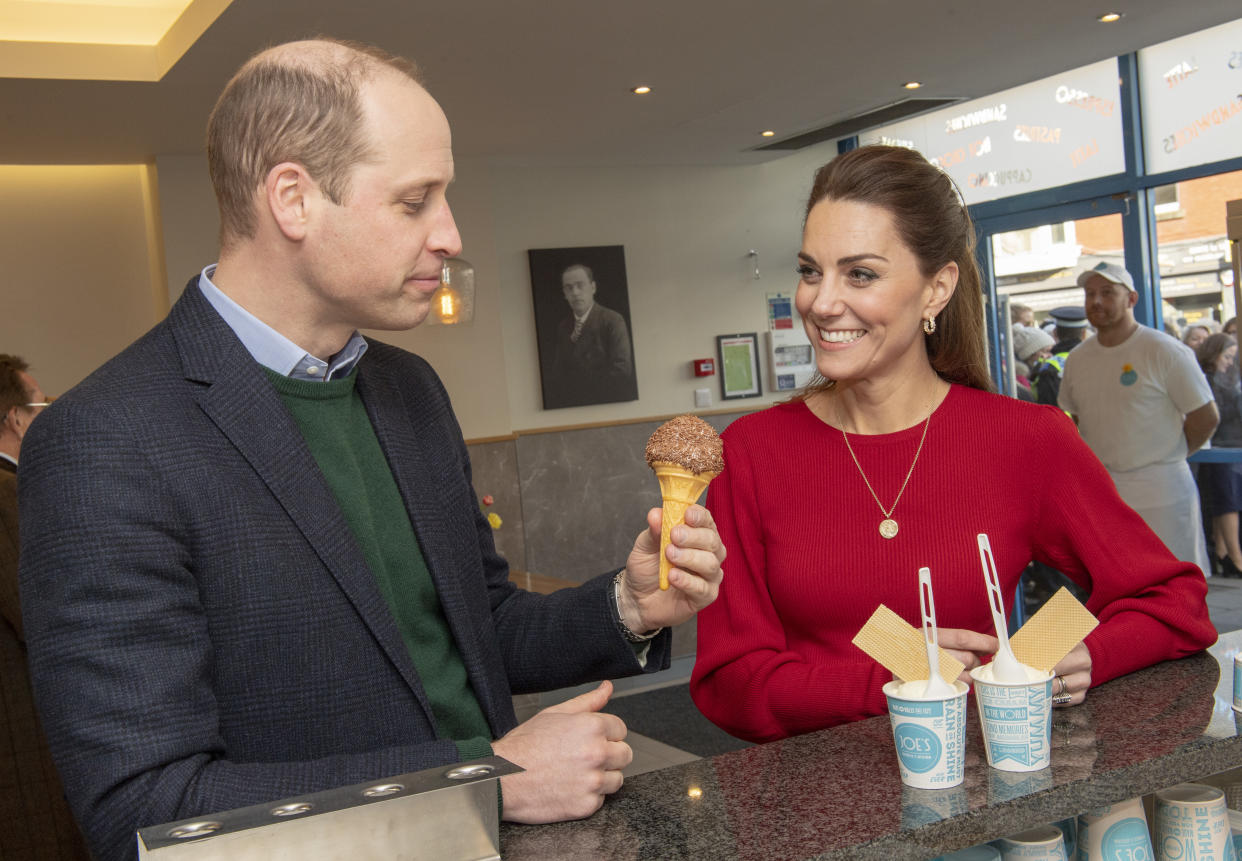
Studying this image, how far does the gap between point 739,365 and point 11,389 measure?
4.83 meters

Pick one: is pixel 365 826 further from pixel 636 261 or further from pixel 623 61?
pixel 636 261

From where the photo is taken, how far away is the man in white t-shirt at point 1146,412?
5336 millimetres

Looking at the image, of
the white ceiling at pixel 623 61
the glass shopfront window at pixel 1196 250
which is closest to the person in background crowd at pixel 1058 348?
the glass shopfront window at pixel 1196 250

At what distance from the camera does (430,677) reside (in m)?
1.38

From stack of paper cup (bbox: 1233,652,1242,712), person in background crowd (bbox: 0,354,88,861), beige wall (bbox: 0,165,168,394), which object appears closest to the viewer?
stack of paper cup (bbox: 1233,652,1242,712)

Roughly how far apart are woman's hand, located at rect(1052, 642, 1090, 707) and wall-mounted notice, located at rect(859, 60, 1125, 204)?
16.6 ft

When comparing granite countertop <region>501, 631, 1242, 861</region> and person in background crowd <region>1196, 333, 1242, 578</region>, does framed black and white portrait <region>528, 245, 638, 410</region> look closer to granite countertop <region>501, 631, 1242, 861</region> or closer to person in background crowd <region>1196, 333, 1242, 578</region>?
person in background crowd <region>1196, 333, 1242, 578</region>

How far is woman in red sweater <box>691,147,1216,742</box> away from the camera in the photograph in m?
1.77

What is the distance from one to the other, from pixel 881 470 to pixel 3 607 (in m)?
2.48

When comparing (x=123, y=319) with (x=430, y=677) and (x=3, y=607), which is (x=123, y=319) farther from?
(x=430, y=677)

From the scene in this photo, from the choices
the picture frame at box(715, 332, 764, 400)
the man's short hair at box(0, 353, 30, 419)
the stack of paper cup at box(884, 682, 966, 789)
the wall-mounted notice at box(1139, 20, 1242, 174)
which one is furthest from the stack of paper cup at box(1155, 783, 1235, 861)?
the picture frame at box(715, 332, 764, 400)

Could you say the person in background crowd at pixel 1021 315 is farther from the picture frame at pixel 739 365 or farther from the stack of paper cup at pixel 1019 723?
the stack of paper cup at pixel 1019 723

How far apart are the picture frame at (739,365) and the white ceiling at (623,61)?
1628mm

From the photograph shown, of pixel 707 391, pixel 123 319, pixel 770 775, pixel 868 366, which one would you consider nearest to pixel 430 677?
pixel 770 775
